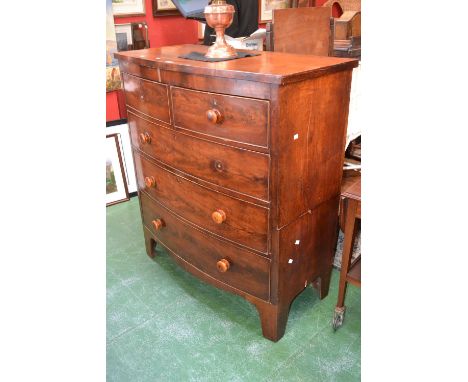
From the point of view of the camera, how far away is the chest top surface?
1240 millimetres

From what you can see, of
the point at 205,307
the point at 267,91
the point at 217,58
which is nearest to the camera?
the point at 267,91

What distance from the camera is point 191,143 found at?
159cm

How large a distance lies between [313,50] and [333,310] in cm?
127

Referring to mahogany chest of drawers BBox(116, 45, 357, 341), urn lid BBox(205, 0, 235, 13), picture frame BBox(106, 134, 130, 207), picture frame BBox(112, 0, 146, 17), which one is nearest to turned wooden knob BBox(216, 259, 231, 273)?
mahogany chest of drawers BBox(116, 45, 357, 341)

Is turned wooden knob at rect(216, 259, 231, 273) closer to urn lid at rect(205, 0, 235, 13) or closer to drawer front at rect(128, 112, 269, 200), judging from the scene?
drawer front at rect(128, 112, 269, 200)

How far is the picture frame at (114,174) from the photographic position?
113 inches

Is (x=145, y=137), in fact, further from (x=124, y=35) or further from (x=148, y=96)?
(x=124, y=35)

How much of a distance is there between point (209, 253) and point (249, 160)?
576mm

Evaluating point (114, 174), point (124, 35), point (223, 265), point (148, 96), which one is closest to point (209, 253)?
point (223, 265)

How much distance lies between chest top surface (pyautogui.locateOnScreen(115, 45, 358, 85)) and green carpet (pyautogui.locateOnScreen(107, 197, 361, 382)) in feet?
3.76
